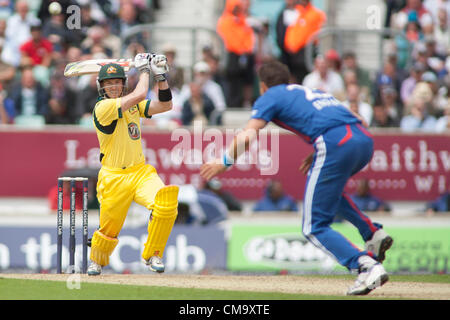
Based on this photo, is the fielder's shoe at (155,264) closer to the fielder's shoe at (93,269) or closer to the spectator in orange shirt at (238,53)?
the fielder's shoe at (93,269)

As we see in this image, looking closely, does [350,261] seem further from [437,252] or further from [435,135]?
[435,135]

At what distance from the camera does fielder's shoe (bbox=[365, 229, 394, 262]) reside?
8.83m

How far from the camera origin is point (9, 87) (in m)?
15.9

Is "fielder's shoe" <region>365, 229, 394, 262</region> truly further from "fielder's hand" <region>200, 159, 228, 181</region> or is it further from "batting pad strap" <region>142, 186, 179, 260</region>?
"batting pad strap" <region>142, 186, 179, 260</region>

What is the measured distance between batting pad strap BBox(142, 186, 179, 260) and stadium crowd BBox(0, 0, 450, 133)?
6274 mm

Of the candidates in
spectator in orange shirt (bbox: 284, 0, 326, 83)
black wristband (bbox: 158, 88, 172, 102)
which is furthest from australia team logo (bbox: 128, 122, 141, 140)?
spectator in orange shirt (bbox: 284, 0, 326, 83)

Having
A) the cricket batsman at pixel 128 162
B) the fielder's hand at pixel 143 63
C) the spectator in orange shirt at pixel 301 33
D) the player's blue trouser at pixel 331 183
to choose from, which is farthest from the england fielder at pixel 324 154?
the spectator in orange shirt at pixel 301 33

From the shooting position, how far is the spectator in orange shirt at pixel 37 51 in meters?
16.4

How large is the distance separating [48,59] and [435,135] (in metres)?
6.58

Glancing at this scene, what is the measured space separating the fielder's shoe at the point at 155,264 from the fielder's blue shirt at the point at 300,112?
1.92 m

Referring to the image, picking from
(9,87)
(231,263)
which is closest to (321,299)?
(231,263)

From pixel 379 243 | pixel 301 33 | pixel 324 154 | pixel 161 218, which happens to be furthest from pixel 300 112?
pixel 301 33

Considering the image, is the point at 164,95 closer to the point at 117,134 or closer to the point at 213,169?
the point at 117,134

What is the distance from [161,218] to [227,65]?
26.1 ft
